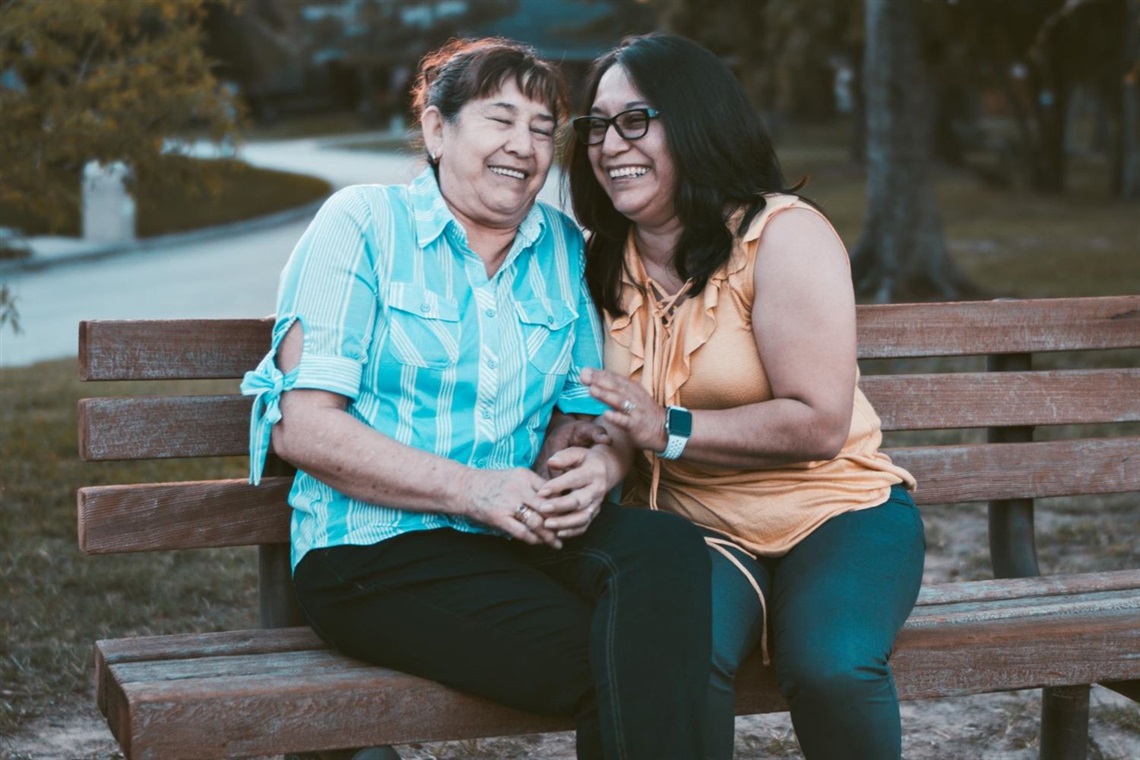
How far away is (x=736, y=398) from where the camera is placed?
10.5 ft

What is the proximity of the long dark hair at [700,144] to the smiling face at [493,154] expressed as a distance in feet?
0.79

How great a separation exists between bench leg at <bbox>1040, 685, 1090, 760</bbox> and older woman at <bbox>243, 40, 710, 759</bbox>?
106cm

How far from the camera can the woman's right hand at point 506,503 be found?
286 centimetres

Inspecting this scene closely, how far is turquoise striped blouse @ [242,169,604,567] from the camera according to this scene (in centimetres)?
291

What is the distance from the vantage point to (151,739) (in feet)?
8.46

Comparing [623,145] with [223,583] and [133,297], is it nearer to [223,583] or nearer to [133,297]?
[223,583]

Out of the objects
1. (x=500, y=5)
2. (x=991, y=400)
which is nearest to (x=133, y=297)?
(x=991, y=400)

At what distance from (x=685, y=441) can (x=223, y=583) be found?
2.62 meters

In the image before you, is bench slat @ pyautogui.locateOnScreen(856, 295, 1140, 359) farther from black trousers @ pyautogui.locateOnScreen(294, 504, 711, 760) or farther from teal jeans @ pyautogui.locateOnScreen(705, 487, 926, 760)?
black trousers @ pyautogui.locateOnScreen(294, 504, 711, 760)

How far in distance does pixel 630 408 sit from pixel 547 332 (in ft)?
0.97

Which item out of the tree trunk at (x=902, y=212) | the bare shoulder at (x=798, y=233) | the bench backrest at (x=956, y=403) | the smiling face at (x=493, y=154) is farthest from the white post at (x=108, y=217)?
the bare shoulder at (x=798, y=233)

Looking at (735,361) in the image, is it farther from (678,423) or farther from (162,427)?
(162,427)

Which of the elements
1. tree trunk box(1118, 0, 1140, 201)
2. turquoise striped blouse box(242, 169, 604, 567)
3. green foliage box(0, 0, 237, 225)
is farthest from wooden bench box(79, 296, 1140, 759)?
tree trunk box(1118, 0, 1140, 201)

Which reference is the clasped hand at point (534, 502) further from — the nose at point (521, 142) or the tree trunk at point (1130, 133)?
the tree trunk at point (1130, 133)
